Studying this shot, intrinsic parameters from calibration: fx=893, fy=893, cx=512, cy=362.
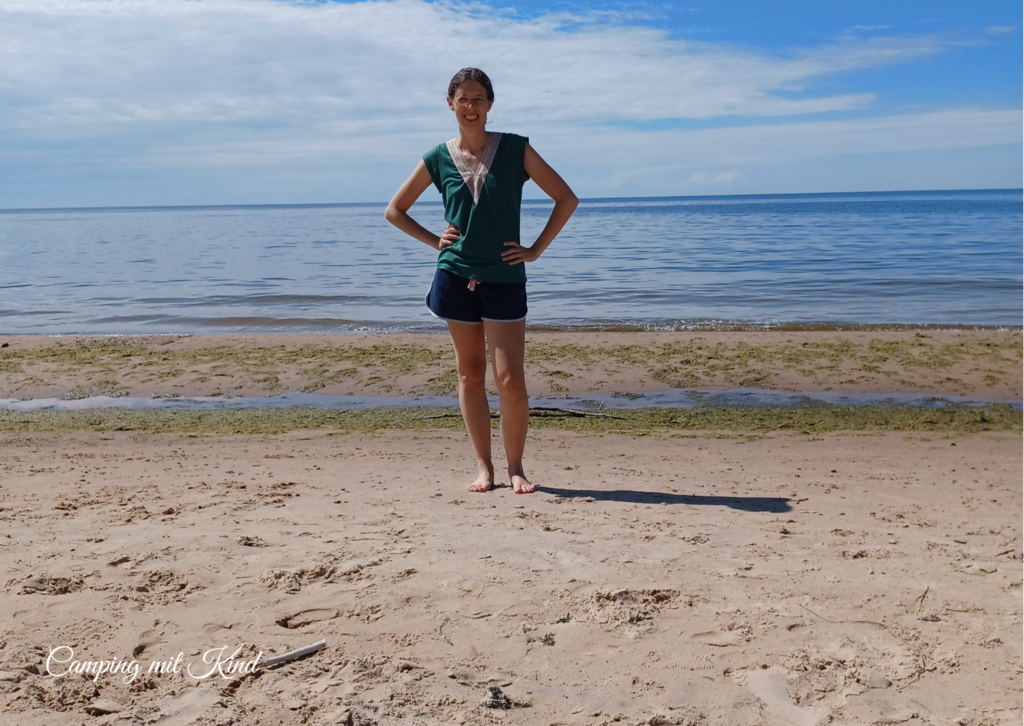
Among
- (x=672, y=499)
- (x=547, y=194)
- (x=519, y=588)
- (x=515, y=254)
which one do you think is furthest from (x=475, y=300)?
(x=519, y=588)

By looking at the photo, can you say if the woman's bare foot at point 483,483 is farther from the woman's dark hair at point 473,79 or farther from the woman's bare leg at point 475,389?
the woman's dark hair at point 473,79

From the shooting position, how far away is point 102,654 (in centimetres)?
266

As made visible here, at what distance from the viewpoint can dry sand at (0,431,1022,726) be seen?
8.10 feet

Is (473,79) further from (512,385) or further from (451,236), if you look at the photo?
(512,385)

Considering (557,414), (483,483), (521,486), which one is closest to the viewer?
(521,486)

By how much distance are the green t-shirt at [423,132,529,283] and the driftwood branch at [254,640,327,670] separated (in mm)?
2119

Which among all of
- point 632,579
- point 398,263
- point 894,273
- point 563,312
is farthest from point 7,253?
point 632,579

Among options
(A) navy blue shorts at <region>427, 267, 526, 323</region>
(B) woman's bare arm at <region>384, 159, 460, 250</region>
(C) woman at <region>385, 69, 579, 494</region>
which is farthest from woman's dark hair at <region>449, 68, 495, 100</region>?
(A) navy blue shorts at <region>427, 267, 526, 323</region>

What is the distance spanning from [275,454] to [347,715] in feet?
13.0

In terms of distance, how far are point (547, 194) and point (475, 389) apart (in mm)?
1105

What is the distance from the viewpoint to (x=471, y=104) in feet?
14.0

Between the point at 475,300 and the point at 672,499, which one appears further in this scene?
the point at 672,499

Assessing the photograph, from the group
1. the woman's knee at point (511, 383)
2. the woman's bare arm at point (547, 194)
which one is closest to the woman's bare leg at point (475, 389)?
the woman's knee at point (511, 383)

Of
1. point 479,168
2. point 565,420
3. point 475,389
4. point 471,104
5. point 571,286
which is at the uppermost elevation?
point 471,104
